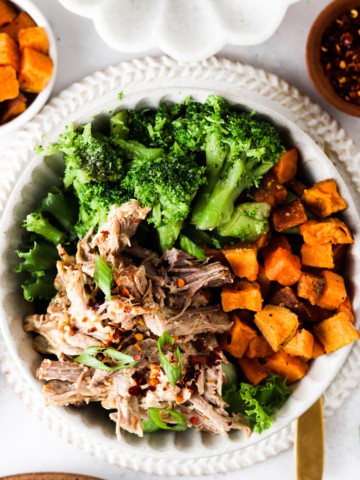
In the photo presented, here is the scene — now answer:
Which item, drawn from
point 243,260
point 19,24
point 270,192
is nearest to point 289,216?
point 270,192

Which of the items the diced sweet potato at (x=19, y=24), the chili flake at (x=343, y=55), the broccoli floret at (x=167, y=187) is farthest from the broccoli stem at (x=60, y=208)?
the chili flake at (x=343, y=55)

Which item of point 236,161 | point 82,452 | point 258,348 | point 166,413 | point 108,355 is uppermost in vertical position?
point 236,161

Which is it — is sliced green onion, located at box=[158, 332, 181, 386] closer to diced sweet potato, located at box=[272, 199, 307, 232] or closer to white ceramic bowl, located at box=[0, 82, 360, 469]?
white ceramic bowl, located at box=[0, 82, 360, 469]

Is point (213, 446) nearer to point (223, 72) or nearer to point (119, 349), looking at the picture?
point (119, 349)

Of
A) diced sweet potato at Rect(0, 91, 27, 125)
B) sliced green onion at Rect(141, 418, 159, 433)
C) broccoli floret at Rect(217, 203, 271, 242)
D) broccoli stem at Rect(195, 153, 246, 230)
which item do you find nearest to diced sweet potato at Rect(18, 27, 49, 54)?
diced sweet potato at Rect(0, 91, 27, 125)

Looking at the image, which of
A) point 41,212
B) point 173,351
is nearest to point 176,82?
point 41,212

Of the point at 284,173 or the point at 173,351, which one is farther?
the point at 284,173

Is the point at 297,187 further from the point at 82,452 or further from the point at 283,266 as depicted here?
the point at 82,452
